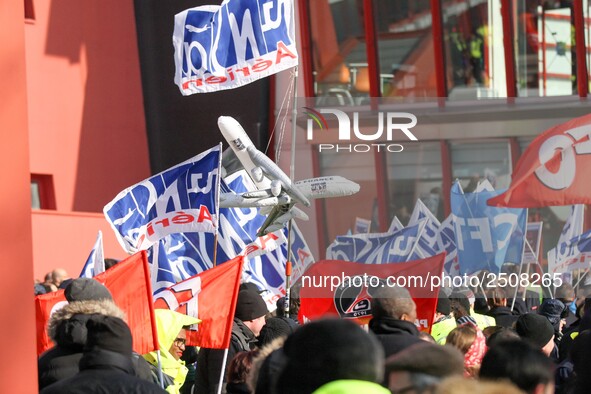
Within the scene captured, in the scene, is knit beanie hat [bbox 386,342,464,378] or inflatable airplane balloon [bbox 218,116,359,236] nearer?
knit beanie hat [bbox 386,342,464,378]

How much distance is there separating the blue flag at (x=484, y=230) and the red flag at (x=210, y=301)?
277cm

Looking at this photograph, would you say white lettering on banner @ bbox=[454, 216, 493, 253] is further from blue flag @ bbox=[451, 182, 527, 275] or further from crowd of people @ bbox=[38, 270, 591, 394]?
crowd of people @ bbox=[38, 270, 591, 394]

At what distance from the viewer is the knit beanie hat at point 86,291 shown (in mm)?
6723

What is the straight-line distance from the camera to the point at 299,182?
11516 millimetres

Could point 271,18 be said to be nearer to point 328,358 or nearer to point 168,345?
point 168,345

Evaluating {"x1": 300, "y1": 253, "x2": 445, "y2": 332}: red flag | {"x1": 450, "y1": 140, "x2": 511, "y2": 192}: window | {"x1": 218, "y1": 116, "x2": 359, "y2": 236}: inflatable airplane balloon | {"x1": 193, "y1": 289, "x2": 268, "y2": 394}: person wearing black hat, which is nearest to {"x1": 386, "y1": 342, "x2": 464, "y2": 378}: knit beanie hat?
{"x1": 193, "y1": 289, "x2": 268, "y2": 394}: person wearing black hat

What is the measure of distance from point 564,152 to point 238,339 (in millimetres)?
3267

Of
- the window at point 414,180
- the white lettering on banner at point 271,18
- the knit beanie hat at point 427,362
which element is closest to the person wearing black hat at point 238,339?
the window at point 414,180

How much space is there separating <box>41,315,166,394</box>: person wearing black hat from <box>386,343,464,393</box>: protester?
1285mm

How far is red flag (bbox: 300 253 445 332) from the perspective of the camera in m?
9.90

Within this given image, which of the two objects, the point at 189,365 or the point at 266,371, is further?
the point at 189,365

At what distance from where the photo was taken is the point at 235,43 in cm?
1270

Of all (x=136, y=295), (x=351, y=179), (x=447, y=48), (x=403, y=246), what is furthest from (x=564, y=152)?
(x=447, y=48)

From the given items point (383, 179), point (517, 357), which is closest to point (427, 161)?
point (383, 179)
